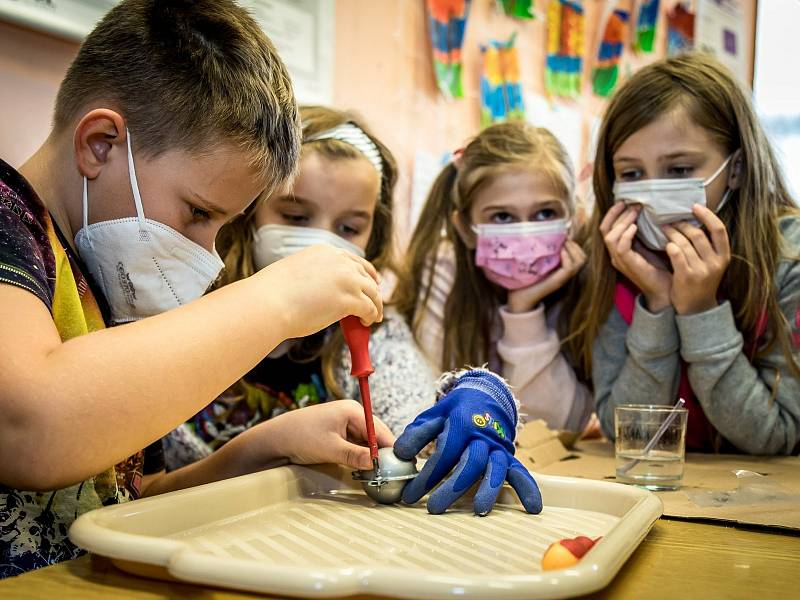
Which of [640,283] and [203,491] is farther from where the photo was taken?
[640,283]

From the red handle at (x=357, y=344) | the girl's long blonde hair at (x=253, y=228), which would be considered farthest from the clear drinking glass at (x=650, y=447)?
the girl's long blonde hair at (x=253, y=228)

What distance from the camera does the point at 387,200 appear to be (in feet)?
5.24

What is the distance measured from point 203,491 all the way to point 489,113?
1834mm

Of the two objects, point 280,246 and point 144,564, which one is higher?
point 280,246

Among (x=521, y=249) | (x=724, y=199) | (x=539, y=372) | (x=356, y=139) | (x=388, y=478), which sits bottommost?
(x=539, y=372)

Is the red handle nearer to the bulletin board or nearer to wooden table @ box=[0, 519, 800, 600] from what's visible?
wooden table @ box=[0, 519, 800, 600]

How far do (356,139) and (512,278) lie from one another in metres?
0.43

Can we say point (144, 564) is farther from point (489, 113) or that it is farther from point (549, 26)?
point (549, 26)

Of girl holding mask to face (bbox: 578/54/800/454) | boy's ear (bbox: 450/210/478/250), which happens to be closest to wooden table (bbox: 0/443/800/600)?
girl holding mask to face (bbox: 578/54/800/454)

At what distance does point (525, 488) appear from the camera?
31.0 inches

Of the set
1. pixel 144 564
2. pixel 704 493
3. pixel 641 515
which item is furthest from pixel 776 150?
pixel 144 564

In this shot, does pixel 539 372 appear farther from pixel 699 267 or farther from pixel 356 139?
pixel 356 139

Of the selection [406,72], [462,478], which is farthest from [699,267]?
[406,72]

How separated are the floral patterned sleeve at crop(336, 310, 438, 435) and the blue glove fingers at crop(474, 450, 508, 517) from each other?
53 cm
